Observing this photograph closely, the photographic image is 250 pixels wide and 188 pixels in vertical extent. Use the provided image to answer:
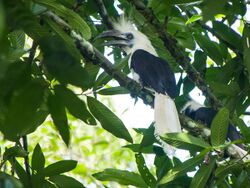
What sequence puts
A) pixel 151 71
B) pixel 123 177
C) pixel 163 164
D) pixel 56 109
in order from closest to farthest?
pixel 56 109 → pixel 123 177 → pixel 163 164 → pixel 151 71

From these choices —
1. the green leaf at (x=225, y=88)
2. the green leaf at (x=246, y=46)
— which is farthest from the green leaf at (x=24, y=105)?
the green leaf at (x=225, y=88)

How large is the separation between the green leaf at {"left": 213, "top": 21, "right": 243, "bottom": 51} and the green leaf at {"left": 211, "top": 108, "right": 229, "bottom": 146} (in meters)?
0.95

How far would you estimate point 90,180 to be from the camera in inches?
243

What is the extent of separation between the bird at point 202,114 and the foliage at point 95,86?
0.60 metres

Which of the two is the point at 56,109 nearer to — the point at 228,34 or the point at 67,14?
the point at 67,14

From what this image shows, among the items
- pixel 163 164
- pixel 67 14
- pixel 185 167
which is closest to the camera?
pixel 67 14

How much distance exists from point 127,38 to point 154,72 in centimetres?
45

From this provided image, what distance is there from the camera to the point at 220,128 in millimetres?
2182

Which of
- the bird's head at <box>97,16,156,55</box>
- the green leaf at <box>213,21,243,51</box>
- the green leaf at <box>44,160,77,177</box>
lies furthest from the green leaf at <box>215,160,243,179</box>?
the bird's head at <box>97,16,156,55</box>

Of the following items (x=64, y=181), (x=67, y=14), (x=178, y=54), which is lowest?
(x=64, y=181)

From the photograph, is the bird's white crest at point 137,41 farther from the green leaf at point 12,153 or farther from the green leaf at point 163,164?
the green leaf at point 12,153

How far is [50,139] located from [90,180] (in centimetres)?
64

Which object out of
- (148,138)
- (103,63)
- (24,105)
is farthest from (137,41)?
(24,105)

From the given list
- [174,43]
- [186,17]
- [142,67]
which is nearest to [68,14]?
[174,43]
